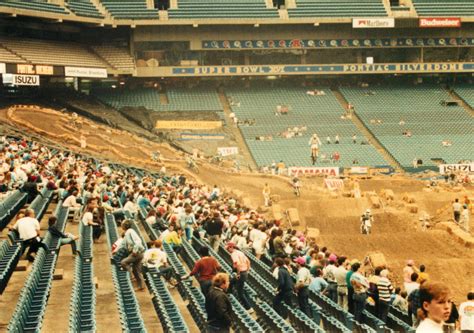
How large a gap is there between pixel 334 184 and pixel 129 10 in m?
27.5

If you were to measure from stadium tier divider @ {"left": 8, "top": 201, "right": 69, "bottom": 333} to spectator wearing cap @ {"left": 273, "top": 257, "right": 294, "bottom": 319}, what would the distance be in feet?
13.9

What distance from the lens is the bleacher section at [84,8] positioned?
60.0 metres

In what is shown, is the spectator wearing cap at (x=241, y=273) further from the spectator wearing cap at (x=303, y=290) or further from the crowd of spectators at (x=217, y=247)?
the spectator wearing cap at (x=303, y=290)

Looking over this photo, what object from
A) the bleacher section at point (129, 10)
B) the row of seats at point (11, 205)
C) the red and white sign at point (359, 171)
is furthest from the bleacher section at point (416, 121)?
the row of seats at point (11, 205)

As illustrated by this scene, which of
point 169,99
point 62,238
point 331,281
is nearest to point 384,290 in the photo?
point 331,281

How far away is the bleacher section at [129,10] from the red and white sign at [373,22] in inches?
653

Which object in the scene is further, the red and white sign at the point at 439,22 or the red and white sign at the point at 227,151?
the red and white sign at the point at 439,22

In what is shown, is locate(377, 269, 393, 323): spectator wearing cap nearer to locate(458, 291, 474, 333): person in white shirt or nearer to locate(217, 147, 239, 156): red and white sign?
locate(458, 291, 474, 333): person in white shirt

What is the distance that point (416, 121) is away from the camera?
63438 millimetres

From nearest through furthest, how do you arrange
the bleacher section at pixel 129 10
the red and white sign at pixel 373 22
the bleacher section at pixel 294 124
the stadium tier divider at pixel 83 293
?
the stadium tier divider at pixel 83 293, the bleacher section at pixel 294 124, the bleacher section at pixel 129 10, the red and white sign at pixel 373 22

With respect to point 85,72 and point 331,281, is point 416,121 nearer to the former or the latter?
point 85,72

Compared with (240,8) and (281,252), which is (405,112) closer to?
(240,8)

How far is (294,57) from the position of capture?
6894 centimetres

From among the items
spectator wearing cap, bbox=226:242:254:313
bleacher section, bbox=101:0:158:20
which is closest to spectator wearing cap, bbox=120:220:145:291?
spectator wearing cap, bbox=226:242:254:313
